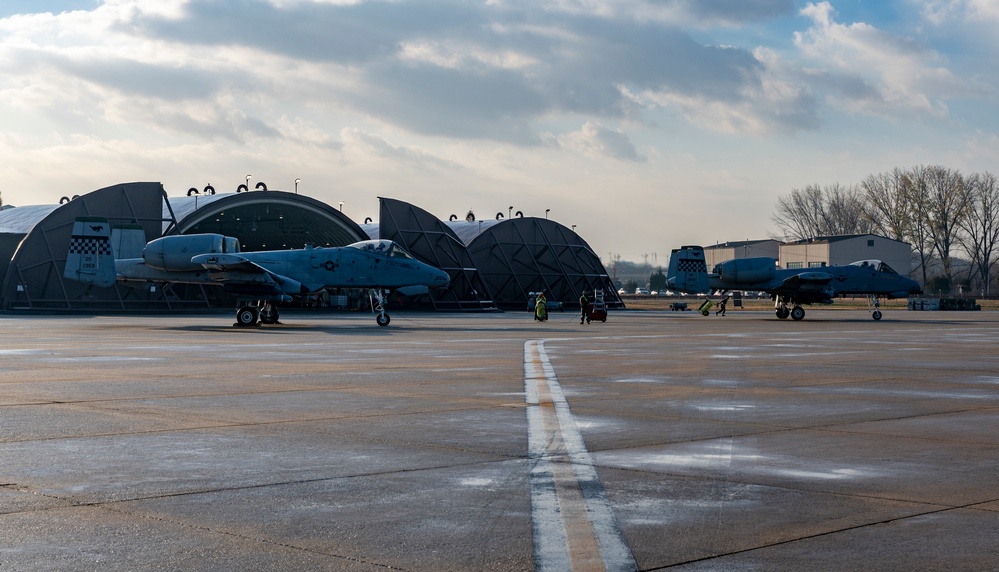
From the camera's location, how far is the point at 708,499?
648 cm

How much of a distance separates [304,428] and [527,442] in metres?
2.35

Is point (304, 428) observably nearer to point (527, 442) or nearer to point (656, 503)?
point (527, 442)

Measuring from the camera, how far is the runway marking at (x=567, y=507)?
5.06 m

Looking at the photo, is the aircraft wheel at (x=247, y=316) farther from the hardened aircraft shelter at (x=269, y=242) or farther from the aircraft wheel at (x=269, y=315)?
the hardened aircraft shelter at (x=269, y=242)

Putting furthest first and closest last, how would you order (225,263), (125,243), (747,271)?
(747,271) < (125,243) < (225,263)

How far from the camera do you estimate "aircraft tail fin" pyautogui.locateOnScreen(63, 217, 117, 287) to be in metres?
39.8

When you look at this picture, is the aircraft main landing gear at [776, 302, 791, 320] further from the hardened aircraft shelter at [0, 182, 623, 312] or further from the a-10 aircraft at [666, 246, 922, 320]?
the hardened aircraft shelter at [0, 182, 623, 312]

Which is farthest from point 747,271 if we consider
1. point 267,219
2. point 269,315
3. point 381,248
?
point 267,219

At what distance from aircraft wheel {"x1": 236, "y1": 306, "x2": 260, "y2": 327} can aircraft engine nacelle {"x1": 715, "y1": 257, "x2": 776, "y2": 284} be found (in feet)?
78.2

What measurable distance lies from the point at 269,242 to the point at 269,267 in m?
37.4

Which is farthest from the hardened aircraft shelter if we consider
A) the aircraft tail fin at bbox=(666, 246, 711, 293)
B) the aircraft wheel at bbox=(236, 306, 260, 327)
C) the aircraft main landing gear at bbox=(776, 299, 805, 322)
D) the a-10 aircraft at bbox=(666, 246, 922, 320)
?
the aircraft main landing gear at bbox=(776, 299, 805, 322)

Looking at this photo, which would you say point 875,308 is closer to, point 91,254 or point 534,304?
point 534,304

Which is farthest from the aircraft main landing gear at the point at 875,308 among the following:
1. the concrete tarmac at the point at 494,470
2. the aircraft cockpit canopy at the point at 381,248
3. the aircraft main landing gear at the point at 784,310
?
the concrete tarmac at the point at 494,470

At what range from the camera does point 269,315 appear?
132 ft
